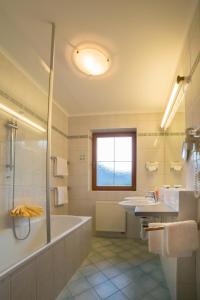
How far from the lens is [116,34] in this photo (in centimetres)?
182

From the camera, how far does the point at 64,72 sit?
2404mm

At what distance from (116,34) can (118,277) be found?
2.36m

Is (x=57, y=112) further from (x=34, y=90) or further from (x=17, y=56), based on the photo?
(x=17, y=56)

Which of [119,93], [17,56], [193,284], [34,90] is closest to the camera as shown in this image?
[193,284]

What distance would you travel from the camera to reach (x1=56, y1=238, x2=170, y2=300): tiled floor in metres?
1.85

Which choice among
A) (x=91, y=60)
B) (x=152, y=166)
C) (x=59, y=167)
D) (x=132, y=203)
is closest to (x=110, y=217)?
(x=152, y=166)

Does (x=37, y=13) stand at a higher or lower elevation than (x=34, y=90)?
higher

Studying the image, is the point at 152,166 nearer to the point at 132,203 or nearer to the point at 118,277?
the point at 132,203

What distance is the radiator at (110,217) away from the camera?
359 cm

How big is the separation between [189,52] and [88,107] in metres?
2.11

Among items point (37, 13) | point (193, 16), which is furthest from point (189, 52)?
point (37, 13)

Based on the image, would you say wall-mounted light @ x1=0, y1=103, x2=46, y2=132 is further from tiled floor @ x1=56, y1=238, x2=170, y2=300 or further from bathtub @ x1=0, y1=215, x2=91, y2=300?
tiled floor @ x1=56, y1=238, x2=170, y2=300

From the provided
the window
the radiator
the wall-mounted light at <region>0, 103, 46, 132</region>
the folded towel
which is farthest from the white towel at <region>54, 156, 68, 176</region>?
the folded towel

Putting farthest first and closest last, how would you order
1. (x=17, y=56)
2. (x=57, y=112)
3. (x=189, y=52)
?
1. (x=57, y=112)
2. (x=17, y=56)
3. (x=189, y=52)
